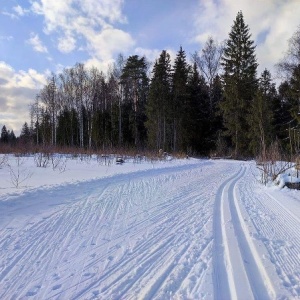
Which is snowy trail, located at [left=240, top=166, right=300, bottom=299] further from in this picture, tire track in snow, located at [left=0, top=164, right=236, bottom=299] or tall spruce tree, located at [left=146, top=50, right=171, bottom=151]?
tall spruce tree, located at [left=146, top=50, right=171, bottom=151]

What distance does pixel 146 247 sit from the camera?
4336 millimetres

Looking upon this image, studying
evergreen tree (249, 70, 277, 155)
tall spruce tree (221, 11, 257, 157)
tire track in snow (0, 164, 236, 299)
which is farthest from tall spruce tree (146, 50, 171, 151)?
tire track in snow (0, 164, 236, 299)

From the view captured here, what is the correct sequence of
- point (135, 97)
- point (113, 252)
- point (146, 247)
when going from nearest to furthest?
point (113, 252), point (146, 247), point (135, 97)

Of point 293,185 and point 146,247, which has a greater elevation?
point 293,185

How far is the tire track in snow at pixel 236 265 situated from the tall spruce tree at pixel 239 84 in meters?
29.1

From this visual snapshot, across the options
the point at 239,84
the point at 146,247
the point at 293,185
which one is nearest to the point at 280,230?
the point at 146,247

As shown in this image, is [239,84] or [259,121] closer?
[259,121]

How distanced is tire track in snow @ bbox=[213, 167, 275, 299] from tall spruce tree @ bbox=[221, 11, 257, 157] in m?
29.1

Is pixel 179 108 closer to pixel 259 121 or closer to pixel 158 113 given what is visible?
pixel 158 113

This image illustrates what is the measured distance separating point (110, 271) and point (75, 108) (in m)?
47.3

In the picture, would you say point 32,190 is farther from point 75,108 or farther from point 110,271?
point 75,108

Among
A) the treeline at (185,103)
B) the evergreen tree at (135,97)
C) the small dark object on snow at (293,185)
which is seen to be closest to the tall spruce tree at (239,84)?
the treeline at (185,103)

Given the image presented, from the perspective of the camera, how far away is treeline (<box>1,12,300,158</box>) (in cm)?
3403

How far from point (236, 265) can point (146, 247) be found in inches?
49.8
